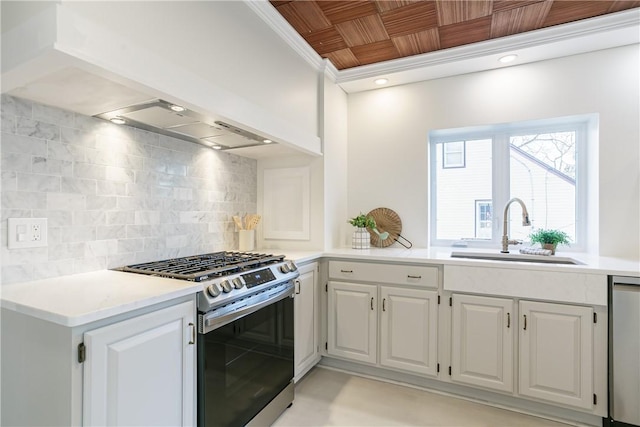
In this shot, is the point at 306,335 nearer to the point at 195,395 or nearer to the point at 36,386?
the point at 195,395

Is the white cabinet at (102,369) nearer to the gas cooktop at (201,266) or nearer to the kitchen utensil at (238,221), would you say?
the gas cooktop at (201,266)

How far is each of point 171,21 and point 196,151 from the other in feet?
3.13

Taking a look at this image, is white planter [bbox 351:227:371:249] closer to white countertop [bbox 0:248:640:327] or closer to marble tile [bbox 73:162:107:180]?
Answer: white countertop [bbox 0:248:640:327]

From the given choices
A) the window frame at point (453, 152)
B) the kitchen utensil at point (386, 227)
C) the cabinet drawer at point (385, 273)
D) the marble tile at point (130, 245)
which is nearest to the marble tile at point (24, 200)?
the marble tile at point (130, 245)

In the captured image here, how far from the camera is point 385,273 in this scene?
2369 mm

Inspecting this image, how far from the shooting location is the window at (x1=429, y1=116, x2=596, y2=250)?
2.62 m

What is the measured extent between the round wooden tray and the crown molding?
3.91ft

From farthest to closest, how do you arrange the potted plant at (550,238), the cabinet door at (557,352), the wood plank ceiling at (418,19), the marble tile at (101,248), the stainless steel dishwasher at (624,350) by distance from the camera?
the potted plant at (550,238), the wood plank ceiling at (418,19), the cabinet door at (557,352), the stainless steel dishwasher at (624,350), the marble tile at (101,248)

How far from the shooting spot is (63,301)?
Result: 44.2 inches

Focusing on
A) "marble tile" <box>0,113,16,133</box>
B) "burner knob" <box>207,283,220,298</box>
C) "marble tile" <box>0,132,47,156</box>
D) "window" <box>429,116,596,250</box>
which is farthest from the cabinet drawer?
Result: "marble tile" <box>0,113,16,133</box>

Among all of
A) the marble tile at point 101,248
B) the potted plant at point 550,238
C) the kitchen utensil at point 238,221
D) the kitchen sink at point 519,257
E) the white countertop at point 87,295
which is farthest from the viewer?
the kitchen utensil at point 238,221

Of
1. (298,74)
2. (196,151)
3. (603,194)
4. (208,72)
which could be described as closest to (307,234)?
(196,151)

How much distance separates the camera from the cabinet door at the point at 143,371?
108cm

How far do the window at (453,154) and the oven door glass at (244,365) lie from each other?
6.46 feet
